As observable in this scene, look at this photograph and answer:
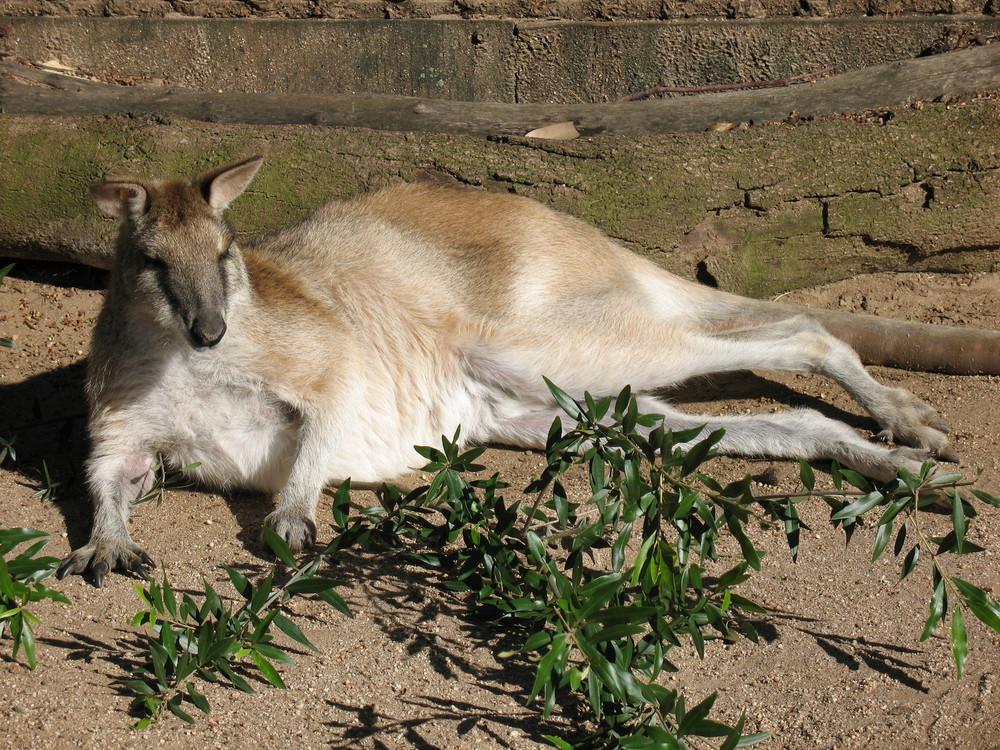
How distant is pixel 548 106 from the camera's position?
4965 millimetres

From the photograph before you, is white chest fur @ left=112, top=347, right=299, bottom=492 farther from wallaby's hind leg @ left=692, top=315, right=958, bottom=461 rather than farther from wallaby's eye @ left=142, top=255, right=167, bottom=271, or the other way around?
wallaby's hind leg @ left=692, top=315, right=958, bottom=461

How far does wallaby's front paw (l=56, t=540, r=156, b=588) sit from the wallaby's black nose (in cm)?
72

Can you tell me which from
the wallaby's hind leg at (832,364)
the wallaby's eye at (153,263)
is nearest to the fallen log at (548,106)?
the wallaby's hind leg at (832,364)

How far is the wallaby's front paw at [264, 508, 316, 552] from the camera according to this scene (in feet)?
10.6

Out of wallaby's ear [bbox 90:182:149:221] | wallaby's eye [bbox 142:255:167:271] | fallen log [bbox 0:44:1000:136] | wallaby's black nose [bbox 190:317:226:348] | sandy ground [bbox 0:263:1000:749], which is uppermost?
fallen log [bbox 0:44:1000:136]

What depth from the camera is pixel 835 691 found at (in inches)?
95.0

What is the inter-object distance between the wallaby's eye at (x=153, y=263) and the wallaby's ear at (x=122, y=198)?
17 cm

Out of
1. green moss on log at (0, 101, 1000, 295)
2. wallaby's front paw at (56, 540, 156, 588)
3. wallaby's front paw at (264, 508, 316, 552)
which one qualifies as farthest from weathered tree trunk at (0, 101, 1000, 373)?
wallaby's front paw at (56, 540, 156, 588)

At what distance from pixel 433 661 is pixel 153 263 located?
5.53 feet

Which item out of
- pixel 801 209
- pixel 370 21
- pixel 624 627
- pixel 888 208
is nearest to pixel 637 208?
pixel 801 209

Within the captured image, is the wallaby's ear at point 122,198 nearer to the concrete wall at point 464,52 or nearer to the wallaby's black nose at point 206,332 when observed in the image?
the wallaby's black nose at point 206,332

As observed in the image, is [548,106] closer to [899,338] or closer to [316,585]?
[899,338]

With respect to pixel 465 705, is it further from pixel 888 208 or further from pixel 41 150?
pixel 41 150

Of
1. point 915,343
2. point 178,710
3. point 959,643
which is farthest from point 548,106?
point 178,710
